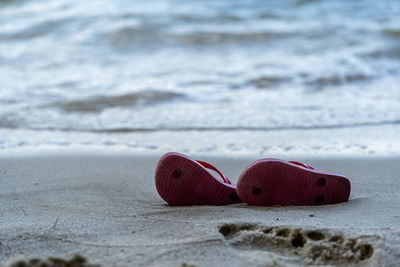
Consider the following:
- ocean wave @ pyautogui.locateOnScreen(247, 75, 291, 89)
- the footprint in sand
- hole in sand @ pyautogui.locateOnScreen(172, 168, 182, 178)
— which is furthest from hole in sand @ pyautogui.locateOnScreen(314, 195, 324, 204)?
ocean wave @ pyautogui.locateOnScreen(247, 75, 291, 89)

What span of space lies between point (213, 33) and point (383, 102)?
445cm

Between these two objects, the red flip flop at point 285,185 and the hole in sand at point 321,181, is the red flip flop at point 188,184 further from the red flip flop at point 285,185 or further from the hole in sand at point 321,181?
the hole in sand at point 321,181

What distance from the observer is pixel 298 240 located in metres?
1.47

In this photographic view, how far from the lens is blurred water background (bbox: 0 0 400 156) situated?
3207 mm

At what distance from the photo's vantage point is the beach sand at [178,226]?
136 centimetres

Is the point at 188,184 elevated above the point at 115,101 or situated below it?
below

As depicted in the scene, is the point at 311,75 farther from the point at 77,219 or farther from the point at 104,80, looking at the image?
the point at 77,219

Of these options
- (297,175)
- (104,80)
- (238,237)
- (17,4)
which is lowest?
(238,237)

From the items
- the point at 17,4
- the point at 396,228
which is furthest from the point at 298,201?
the point at 17,4

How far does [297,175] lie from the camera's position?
1721 mm

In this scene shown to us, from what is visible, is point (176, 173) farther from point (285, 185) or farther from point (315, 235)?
point (315, 235)

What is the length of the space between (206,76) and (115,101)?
1298 mm

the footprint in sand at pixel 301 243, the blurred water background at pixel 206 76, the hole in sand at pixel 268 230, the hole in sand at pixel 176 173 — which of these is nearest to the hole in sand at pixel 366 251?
the footprint in sand at pixel 301 243

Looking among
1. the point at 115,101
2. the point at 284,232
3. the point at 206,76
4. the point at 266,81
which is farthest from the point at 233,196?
the point at 206,76
